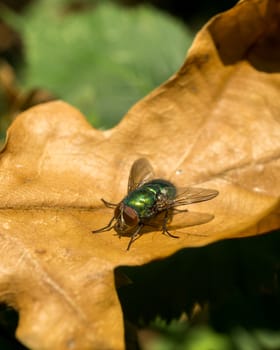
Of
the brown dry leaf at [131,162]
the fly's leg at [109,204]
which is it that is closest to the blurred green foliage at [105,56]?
the brown dry leaf at [131,162]

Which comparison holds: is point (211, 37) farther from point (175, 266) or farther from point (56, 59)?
point (56, 59)

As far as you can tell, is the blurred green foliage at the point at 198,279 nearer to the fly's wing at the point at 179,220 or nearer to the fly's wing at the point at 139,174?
the fly's wing at the point at 179,220

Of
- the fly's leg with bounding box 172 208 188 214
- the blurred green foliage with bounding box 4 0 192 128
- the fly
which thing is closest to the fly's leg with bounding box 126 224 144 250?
the fly

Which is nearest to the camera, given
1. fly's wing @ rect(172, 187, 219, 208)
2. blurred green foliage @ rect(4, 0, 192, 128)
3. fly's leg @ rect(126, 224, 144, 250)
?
fly's leg @ rect(126, 224, 144, 250)

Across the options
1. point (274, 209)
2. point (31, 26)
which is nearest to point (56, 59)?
point (31, 26)

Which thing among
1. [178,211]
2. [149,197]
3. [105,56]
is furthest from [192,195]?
[105,56]

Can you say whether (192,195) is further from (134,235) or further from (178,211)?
(134,235)

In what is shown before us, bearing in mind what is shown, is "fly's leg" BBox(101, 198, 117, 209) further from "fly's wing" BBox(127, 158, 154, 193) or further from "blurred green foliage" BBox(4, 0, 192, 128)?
"blurred green foliage" BBox(4, 0, 192, 128)
